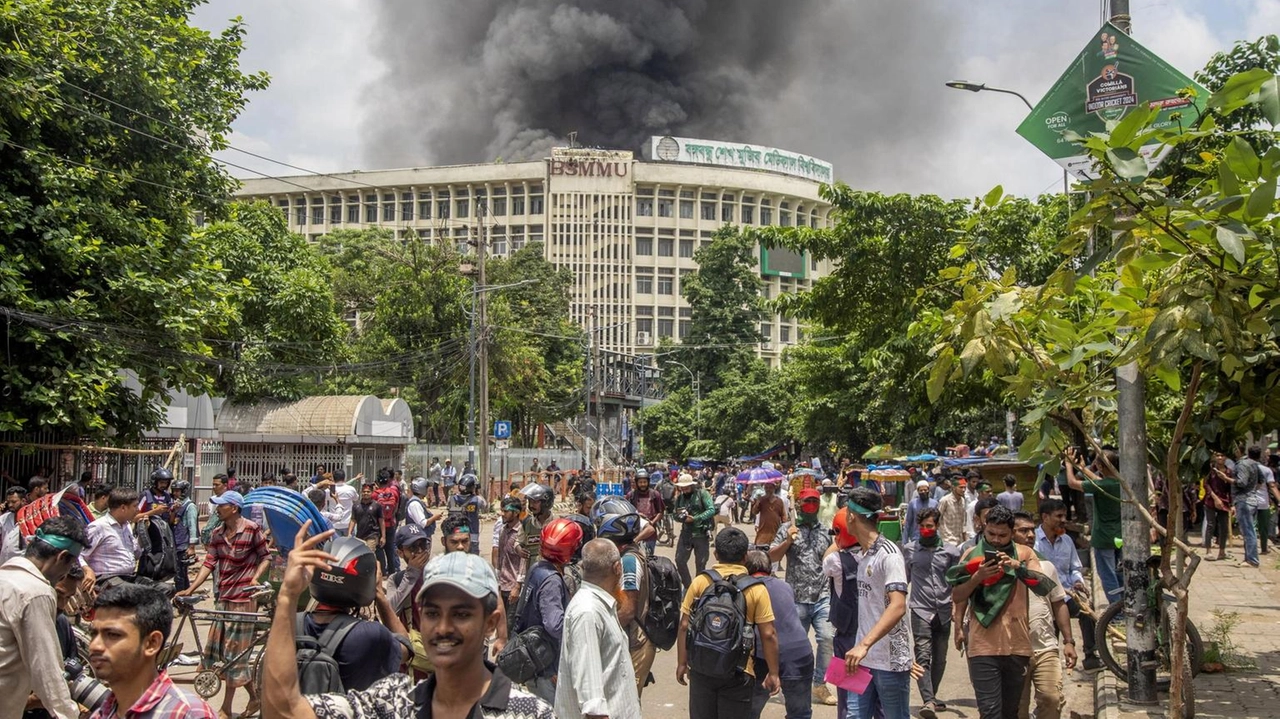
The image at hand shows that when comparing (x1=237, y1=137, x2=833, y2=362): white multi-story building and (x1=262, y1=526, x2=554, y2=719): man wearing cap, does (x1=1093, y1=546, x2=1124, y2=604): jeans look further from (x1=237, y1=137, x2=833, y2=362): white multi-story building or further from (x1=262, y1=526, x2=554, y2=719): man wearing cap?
(x1=237, y1=137, x2=833, y2=362): white multi-story building

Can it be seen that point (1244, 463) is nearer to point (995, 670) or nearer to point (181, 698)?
point (995, 670)

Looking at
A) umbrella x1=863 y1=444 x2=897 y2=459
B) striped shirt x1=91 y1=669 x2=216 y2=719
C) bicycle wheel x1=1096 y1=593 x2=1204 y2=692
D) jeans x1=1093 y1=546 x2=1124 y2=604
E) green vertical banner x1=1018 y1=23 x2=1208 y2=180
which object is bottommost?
bicycle wheel x1=1096 y1=593 x2=1204 y2=692

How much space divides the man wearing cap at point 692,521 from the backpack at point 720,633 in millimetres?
6741

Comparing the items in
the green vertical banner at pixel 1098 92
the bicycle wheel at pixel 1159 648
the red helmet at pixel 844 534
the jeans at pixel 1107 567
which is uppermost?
the green vertical banner at pixel 1098 92

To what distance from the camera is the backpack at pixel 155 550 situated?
440 inches

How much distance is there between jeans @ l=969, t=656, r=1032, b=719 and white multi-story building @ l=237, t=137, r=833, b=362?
73.8 m

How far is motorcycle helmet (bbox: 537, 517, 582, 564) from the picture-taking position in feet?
19.6

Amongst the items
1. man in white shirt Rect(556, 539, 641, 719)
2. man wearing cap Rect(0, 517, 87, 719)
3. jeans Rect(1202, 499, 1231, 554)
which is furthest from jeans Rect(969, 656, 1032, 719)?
jeans Rect(1202, 499, 1231, 554)

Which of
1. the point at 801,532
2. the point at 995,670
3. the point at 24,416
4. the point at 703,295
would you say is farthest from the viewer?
the point at 703,295

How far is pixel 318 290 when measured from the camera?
103 ft

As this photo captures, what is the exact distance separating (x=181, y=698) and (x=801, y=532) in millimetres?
6188

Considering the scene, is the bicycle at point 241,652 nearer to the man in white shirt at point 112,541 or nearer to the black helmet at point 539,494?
the man in white shirt at point 112,541

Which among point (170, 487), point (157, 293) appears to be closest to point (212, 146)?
point (157, 293)

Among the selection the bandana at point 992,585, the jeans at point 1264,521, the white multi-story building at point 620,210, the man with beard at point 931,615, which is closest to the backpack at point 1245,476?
the jeans at point 1264,521
